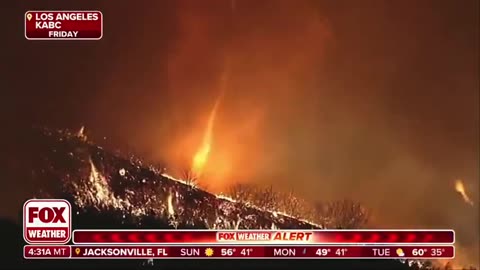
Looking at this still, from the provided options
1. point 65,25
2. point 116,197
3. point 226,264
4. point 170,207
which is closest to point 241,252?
point 226,264

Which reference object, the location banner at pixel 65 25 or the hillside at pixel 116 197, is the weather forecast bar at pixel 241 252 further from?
the location banner at pixel 65 25

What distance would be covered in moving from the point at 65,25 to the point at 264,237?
57 cm

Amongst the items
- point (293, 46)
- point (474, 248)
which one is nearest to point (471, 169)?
point (474, 248)

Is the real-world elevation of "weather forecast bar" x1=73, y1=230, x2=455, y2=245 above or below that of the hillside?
below

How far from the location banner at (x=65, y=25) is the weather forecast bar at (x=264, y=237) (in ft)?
1.25

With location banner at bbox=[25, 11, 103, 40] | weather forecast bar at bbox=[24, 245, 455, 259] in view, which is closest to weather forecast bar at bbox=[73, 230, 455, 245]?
weather forecast bar at bbox=[24, 245, 455, 259]

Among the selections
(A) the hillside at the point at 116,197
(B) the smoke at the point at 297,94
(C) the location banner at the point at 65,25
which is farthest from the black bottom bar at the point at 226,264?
(C) the location banner at the point at 65,25

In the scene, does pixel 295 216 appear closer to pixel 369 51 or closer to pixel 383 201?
pixel 383 201

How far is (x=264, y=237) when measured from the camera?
1.78 metres

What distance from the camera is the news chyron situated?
178cm

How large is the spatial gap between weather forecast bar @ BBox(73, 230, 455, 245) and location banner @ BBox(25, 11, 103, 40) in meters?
0.38

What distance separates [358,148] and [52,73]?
62cm

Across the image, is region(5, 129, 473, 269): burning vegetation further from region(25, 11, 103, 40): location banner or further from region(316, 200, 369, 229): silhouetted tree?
region(25, 11, 103, 40): location banner

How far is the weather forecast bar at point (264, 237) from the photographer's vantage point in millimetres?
1779
